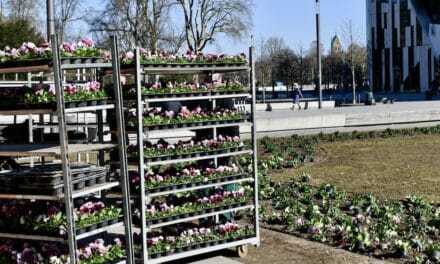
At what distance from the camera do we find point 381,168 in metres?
15.9

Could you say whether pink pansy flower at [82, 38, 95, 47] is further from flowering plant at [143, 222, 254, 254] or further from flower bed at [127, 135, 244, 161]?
flowering plant at [143, 222, 254, 254]

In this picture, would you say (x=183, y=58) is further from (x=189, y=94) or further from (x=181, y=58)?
(x=189, y=94)

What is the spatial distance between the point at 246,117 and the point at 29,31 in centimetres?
3272

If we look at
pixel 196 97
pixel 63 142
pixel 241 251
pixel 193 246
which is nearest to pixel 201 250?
pixel 193 246

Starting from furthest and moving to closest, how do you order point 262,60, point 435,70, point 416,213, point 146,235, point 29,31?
point 262,60, point 435,70, point 29,31, point 416,213, point 146,235

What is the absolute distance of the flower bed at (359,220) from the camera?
27.8 feet

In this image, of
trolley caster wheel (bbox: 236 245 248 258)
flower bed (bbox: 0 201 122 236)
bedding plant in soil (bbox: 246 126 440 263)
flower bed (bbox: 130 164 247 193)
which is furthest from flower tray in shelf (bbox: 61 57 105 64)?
bedding plant in soil (bbox: 246 126 440 263)

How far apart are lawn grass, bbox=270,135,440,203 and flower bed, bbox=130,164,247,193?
452cm

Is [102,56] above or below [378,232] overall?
above

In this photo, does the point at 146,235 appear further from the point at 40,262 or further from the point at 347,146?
the point at 347,146

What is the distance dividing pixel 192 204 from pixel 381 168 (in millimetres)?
8616

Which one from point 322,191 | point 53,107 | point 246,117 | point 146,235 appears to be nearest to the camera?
point 53,107

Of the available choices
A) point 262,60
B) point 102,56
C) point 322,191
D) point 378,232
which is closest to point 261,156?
point 322,191

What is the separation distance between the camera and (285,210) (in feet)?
34.9
